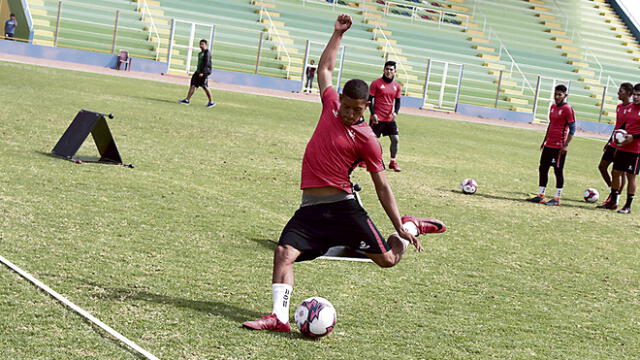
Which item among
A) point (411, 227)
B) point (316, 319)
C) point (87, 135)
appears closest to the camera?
point (316, 319)

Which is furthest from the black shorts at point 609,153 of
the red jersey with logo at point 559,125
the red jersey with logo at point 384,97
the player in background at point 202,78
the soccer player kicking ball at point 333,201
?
the player in background at point 202,78

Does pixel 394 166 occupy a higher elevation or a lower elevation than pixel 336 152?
lower

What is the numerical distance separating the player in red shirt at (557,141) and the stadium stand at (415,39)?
1048 inches

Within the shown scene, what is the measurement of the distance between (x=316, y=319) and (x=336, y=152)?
3.91 feet

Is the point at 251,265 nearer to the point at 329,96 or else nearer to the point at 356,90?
the point at 329,96

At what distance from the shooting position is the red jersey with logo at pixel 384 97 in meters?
16.5

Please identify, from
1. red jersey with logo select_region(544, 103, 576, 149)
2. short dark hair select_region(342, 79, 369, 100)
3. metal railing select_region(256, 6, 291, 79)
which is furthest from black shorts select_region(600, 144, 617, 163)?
metal railing select_region(256, 6, 291, 79)

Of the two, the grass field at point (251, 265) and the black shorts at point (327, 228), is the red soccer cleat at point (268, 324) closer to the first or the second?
the grass field at point (251, 265)

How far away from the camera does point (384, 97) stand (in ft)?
54.3

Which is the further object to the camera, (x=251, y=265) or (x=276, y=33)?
(x=276, y=33)

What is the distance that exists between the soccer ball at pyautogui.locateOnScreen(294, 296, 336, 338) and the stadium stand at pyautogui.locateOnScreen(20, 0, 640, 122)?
33924mm

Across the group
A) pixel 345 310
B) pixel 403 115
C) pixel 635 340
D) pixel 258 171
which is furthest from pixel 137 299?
pixel 403 115

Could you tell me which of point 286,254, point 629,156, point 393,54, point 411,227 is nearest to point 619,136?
point 629,156

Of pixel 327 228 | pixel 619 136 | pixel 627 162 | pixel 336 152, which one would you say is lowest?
pixel 327 228
